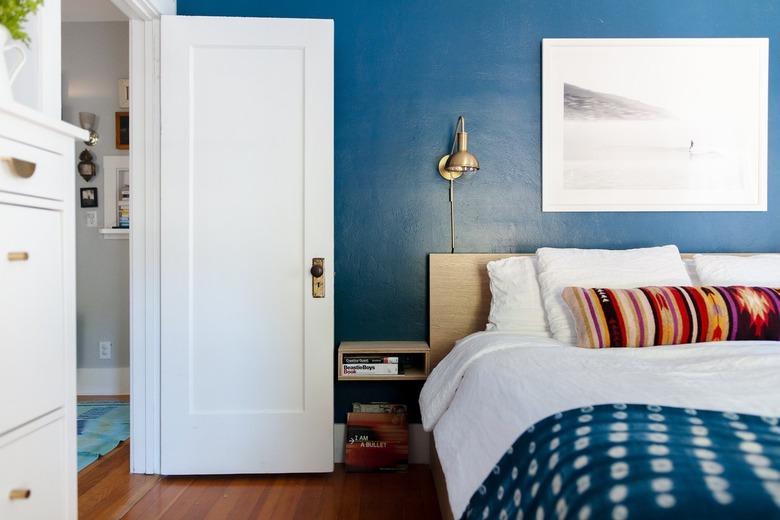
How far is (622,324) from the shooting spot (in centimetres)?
166

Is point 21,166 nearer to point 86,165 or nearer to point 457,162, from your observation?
point 457,162

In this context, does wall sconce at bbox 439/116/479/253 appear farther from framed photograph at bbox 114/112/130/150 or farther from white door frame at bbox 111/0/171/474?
framed photograph at bbox 114/112/130/150

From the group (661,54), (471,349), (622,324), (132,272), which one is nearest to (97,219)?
(132,272)

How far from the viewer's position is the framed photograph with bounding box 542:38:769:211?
231 centimetres

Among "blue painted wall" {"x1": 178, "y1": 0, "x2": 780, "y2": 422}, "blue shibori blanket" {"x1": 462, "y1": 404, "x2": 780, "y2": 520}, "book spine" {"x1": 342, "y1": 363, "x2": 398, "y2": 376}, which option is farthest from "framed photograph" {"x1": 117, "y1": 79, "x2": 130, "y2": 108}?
"blue shibori blanket" {"x1": 462, "y1": 404, "x2": 780, "y2": 520}

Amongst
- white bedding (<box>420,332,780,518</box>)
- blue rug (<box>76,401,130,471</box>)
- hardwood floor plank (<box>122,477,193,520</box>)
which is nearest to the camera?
white bedding (<box>420,332,780,518</box>)

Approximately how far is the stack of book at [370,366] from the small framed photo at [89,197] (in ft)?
7.55

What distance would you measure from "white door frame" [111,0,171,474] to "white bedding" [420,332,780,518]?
1235 millimetres

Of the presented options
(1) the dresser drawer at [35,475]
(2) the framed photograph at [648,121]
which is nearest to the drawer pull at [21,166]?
(1) the dresser drawer at [35,475]

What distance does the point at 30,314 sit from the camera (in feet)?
3.34

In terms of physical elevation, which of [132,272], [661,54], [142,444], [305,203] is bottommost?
[142,444]

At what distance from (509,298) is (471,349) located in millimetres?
378

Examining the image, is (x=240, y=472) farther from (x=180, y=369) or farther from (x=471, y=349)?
(x=471, y=349)

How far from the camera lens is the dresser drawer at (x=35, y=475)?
3.13 ft
